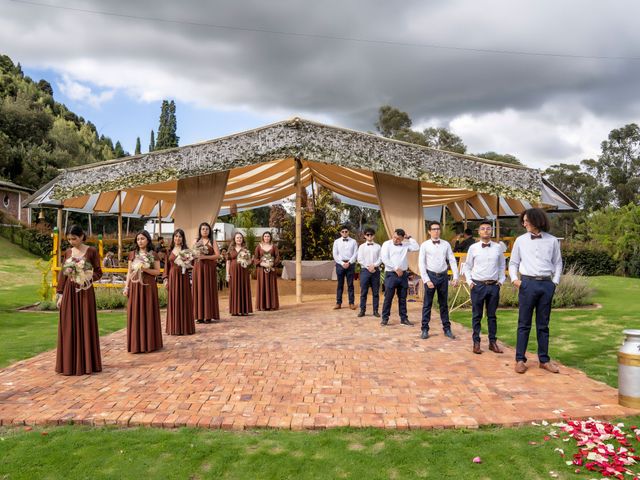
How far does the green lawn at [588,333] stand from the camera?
5844 millimetres

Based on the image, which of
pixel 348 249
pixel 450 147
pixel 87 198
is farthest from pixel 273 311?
pixel 450 147

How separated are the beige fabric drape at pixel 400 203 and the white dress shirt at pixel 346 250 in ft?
3.54

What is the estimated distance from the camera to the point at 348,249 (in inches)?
394

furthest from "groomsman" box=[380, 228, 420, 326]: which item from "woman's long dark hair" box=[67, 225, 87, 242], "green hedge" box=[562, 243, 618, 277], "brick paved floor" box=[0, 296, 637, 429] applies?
"green hedge" box=[562, 243, 618, 277]

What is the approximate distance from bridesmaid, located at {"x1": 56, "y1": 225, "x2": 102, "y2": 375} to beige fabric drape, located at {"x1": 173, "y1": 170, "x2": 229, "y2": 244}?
507cm

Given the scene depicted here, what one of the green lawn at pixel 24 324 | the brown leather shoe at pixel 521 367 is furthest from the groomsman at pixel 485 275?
the green lawn at pixel 24 324

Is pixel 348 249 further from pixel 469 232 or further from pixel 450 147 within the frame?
pixel 450 147

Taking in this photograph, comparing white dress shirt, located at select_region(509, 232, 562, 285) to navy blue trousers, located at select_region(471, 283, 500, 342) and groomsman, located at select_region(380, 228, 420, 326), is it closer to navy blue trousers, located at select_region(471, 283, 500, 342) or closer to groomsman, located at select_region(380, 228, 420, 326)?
navy blue trousers, located at select_region(471, 283, 500, 342)

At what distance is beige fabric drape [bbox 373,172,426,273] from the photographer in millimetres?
10633

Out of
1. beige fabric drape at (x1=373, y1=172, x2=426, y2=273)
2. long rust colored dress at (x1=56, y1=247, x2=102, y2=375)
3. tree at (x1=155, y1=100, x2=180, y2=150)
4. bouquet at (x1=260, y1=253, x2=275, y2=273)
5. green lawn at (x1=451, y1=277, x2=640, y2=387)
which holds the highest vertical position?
tree at (x1=155, y1=100, x2=180, y2=150)

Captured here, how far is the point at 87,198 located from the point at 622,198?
141ft

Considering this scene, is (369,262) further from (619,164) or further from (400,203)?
(619,164)

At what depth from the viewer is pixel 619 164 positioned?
143 ft

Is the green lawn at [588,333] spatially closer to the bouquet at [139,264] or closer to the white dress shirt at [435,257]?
the white dress shirt at [435,257]
